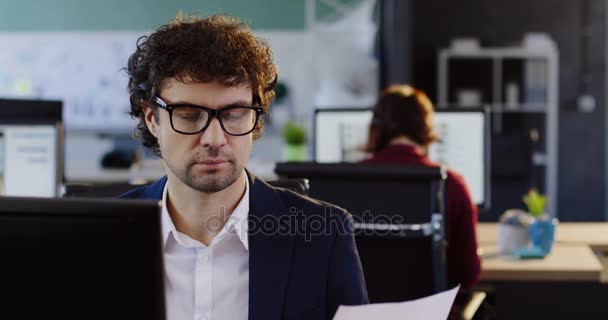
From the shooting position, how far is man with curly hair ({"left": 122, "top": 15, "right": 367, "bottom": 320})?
1.31 meters

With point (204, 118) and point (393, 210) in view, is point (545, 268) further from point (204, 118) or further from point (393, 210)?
point (204, 118)

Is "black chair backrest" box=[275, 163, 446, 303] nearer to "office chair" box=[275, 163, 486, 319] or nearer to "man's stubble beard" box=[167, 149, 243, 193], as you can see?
"office chair" box=[275, 163, 486, 319]

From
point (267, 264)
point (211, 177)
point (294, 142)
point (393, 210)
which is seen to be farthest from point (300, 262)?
point (294, 142)

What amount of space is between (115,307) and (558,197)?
24.6ft

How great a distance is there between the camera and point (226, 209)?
1393 millimetres

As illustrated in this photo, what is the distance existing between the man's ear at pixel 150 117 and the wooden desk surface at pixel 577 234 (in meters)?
2.03

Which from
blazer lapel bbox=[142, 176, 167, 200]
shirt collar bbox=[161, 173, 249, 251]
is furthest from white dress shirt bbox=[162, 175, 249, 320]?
blazer lapel bbox=[142, 176, 167, 200]

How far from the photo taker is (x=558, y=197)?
7.91 metres

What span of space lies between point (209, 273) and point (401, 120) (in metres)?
1.75

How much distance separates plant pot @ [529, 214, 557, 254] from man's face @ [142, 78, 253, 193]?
1824mm

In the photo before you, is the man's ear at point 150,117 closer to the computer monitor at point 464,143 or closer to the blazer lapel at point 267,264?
the blazer lapel at point 267,264

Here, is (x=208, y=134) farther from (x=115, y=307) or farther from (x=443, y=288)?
(x=443, y=288)

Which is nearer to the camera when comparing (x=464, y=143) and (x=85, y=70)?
(x=464, y=143)

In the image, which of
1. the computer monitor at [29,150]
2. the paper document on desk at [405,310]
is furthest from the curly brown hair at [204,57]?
the computer monitor at [29,150]
